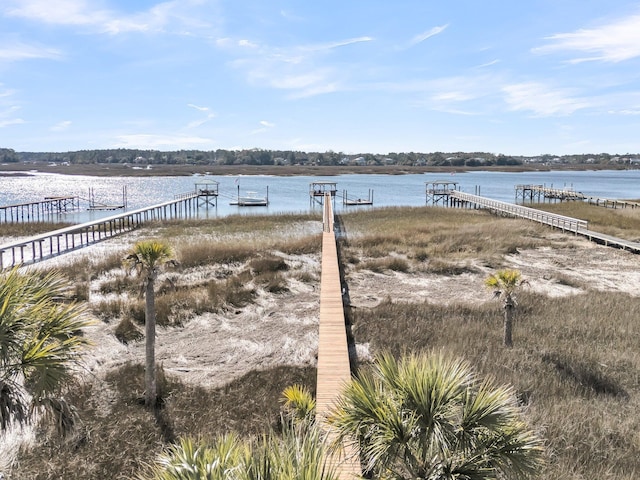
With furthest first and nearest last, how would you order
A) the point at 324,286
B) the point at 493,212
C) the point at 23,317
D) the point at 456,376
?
the point at 493,212 → the point at 324,286 → the point at 23,317 → the point at 456,376

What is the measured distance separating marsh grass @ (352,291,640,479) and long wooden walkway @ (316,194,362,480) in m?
1.02

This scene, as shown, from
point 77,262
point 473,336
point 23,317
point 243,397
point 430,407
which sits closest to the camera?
point 430,407

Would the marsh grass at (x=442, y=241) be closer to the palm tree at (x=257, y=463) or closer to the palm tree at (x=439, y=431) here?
the palm tree at (x=439, y=431)

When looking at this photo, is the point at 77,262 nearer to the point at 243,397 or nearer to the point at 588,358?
the point at 243,397

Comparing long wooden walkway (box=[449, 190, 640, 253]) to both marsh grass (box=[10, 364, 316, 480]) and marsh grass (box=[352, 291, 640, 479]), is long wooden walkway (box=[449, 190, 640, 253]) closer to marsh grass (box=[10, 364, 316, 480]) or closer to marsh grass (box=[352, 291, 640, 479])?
marsh grass (box=[352, 291, 640, 479])

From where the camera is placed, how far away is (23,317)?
16.1ft

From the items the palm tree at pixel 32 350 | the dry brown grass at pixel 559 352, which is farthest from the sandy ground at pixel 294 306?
the palm tree at pixel 32 350

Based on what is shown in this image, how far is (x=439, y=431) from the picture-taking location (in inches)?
158

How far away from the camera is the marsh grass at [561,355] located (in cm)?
760

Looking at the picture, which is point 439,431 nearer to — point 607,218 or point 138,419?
point 138,419

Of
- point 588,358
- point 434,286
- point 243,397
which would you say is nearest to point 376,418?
point 243,397

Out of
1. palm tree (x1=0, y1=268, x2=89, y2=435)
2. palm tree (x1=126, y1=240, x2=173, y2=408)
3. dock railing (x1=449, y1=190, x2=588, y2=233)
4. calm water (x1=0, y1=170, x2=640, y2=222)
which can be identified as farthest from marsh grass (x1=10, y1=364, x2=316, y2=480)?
calm water (x1=0, y1=170, x2=640, y2=222)

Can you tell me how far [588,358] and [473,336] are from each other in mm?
2870

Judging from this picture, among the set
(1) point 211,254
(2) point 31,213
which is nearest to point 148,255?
(1) point 211,254
